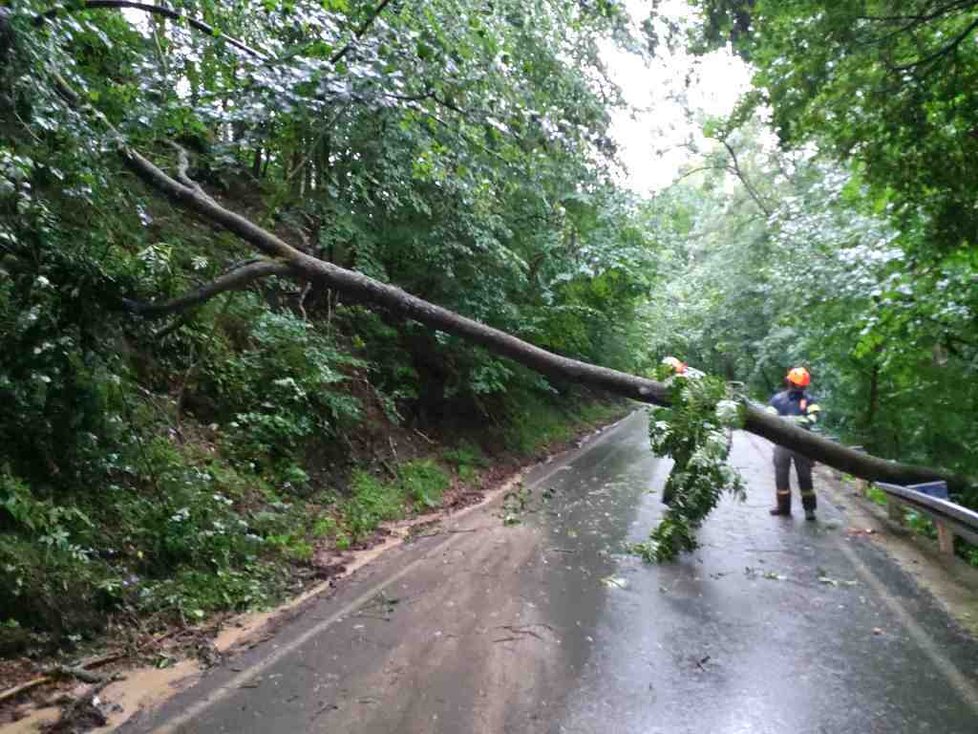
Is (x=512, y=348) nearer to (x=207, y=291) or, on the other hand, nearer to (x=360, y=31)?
(x=207, y=291)

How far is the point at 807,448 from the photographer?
24.6ft

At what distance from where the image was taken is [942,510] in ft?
22.4

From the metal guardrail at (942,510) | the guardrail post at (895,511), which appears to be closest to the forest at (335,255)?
the metal guardrail at (942,510)

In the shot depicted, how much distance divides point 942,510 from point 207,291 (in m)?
7.21

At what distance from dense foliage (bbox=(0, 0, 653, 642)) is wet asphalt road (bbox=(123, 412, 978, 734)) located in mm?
1354

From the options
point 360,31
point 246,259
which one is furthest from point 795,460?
point 360,31

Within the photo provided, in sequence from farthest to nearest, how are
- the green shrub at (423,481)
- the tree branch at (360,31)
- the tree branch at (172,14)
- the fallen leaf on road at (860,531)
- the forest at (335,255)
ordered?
the green shrub at (423,481)
the fallen leaf on road at (860,531)
the tree branch at (360,31)
the tree branch at (172,14)
the forest at (335,255)

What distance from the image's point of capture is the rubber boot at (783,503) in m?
9.95

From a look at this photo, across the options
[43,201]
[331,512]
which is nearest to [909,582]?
[331,512]

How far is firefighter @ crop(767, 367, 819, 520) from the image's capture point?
9867mm

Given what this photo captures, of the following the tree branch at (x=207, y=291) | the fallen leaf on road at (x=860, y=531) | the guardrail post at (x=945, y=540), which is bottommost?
the fallen leaf on road at (x=860, y=531)

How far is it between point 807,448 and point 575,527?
3044 millimetres

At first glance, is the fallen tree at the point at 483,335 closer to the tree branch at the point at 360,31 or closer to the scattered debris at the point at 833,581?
the tree branch at the point at 360,31

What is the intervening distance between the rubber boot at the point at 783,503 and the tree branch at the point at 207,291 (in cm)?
700
